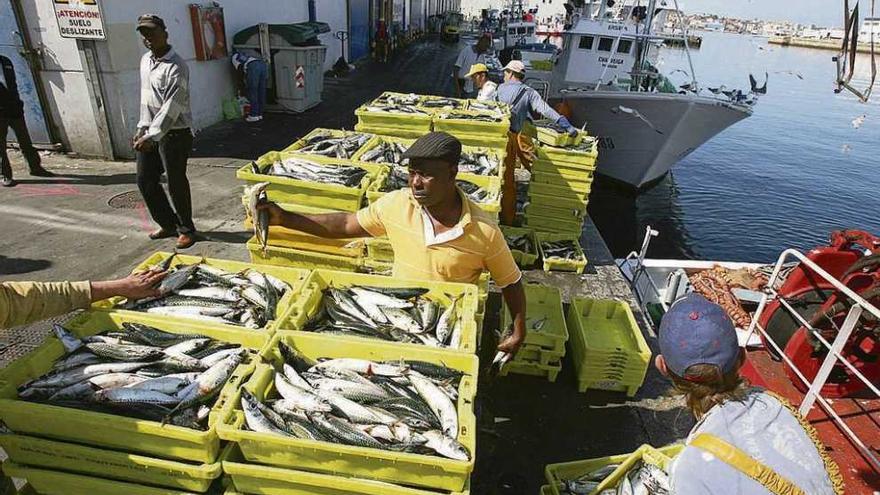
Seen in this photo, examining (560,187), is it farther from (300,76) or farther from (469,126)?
(300,76)

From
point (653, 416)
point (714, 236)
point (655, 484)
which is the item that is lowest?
point (714, 236)

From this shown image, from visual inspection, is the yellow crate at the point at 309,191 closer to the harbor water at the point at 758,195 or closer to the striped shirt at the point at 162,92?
the striped shirt at the point at 162,92

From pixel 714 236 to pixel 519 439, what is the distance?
1287 centimetres

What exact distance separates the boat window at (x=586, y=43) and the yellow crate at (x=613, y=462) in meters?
15.4

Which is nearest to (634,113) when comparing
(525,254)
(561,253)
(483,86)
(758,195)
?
(483,86)

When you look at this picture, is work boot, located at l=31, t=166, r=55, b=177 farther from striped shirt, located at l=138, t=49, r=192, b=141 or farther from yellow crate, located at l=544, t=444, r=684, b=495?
yellow crate, located at l=544, t=444, r=684, b=495

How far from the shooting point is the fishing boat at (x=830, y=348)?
414 cm

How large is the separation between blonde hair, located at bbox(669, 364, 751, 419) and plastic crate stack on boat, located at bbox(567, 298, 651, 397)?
2.59 metres

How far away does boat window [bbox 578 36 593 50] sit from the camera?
1584 centimetres

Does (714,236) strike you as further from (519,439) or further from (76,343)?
(76,343)

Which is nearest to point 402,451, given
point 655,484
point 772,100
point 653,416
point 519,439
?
point 655,484

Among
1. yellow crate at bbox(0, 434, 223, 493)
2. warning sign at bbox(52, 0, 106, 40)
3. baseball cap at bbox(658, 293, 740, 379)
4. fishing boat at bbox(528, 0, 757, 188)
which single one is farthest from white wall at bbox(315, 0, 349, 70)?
baseball cap at bbox(658, 293, 740, 379)

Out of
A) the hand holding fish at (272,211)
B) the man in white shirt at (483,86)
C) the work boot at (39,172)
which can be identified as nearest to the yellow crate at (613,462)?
the hand holding fish at (272,211)

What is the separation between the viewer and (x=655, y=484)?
116 inches
